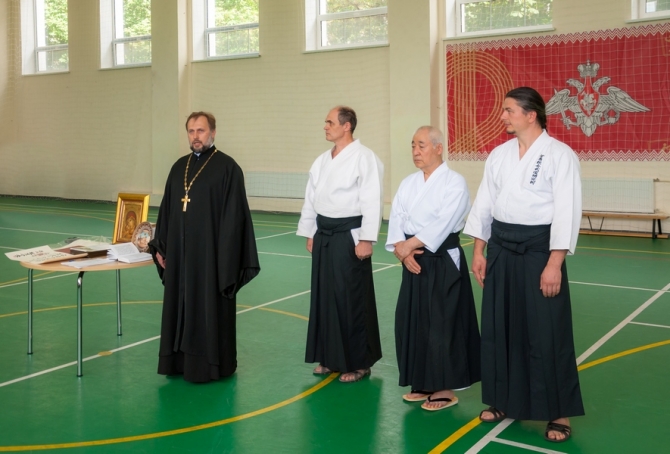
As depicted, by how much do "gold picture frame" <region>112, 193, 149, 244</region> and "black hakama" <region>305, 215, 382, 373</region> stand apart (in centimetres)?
154

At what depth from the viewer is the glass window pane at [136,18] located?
18.1 m

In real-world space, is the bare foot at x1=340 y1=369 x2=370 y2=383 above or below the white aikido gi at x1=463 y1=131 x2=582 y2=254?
below

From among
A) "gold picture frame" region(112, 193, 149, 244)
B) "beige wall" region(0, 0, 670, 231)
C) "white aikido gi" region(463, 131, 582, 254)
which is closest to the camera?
"white aikido gi" region(463, 131, 582, 254)

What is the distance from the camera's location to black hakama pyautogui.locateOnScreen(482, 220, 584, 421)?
4.30m

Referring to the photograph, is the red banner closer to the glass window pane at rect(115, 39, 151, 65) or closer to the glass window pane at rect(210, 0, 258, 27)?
the glass window pane at rect(210, 0, 258, 27)

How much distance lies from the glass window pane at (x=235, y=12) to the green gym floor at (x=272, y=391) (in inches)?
368

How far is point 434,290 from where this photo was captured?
4.83 metres

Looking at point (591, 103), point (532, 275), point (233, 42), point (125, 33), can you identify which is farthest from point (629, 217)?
point (125, 33)

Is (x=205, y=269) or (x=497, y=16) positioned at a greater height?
(x=497, y=16)

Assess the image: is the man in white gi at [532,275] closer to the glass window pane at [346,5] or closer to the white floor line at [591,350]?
the white floor line at [591,350]

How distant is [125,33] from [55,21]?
2.42 meters

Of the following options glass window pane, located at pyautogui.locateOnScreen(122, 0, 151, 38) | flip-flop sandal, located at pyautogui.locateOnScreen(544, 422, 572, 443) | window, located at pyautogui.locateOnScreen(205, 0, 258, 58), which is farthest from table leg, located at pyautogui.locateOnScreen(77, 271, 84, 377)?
glass window pane, located at pyautogui.locateOnScreen(122, 0, 151, 38)

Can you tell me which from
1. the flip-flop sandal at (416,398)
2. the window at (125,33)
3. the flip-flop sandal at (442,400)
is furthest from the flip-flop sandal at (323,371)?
the window at (125,33)

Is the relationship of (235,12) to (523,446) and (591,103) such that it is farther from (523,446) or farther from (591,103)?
(523,446)
